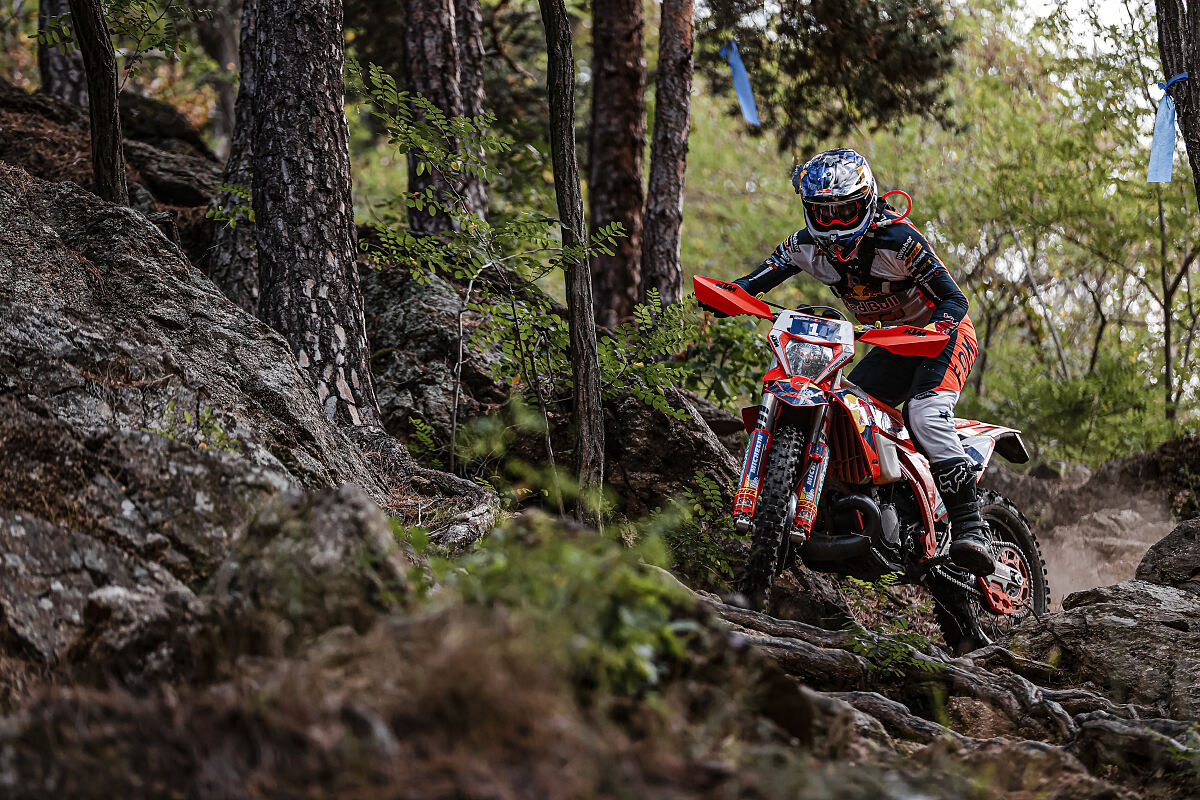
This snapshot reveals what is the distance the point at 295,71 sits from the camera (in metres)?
5.80

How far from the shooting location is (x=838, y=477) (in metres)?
5.22

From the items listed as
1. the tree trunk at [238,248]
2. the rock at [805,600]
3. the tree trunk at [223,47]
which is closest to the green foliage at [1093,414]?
the rock at [805,600]

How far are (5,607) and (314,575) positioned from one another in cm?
81

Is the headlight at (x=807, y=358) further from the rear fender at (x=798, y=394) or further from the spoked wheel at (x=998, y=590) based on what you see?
the spoked wheel at (x=998, y=590)

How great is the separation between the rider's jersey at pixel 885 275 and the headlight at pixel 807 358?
28.5 inches

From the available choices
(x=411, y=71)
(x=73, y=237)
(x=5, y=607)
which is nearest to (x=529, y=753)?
(x=5, y=607)

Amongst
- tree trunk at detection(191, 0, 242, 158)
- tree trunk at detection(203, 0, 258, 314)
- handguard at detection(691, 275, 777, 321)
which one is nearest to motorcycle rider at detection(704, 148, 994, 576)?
handguard at detection(691, 275, 777, 321)

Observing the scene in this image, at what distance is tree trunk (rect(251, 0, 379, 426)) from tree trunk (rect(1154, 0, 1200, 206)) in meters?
5.28

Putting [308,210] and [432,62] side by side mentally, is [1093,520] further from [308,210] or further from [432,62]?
[308,210]

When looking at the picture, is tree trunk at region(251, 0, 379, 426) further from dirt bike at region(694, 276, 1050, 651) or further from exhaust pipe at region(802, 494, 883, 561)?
exhaust pipe at region(802, 494, 883, 561)

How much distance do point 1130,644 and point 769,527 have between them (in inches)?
71.8

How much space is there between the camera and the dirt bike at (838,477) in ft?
15.6

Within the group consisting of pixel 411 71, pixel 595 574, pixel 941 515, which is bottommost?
pixel 941 515

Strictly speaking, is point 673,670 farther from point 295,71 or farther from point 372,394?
point 295,71
